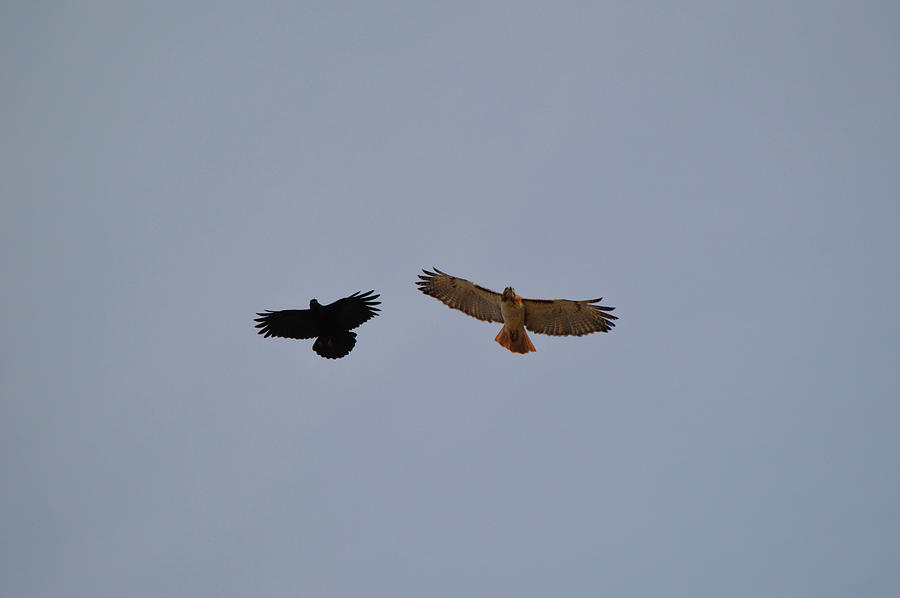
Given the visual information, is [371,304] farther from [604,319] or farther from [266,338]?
[604,319]

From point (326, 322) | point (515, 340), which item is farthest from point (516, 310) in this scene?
point (326, 322)

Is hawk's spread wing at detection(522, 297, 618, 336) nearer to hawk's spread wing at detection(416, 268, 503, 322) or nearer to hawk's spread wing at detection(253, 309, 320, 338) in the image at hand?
hawk's spread wing at detection(416, 268, 503, 322)

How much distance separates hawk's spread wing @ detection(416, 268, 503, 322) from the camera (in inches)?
611

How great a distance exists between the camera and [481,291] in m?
15.3

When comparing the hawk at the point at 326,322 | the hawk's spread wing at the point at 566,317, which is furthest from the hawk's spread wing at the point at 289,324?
the hawk's spread wing at the point at 566,317

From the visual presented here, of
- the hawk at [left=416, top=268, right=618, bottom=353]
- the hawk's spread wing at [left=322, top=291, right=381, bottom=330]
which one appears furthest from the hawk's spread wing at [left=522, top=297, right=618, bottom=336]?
the hawk's spread wing at [left=322, top=291, right=381, bottom=330]

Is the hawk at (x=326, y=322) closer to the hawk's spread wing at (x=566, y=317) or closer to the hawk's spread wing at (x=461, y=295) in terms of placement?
the hawk's spread wing at (x=461, y=295)

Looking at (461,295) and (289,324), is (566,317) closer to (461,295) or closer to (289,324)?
(461,295)

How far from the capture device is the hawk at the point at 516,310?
14.9 meters

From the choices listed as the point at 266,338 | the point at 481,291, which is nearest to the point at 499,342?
the point at 481,291

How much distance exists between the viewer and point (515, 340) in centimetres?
1480

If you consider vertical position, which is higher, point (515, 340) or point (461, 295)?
point (461, 295)

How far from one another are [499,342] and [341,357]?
3191 mm

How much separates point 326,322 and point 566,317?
499 centimetres
